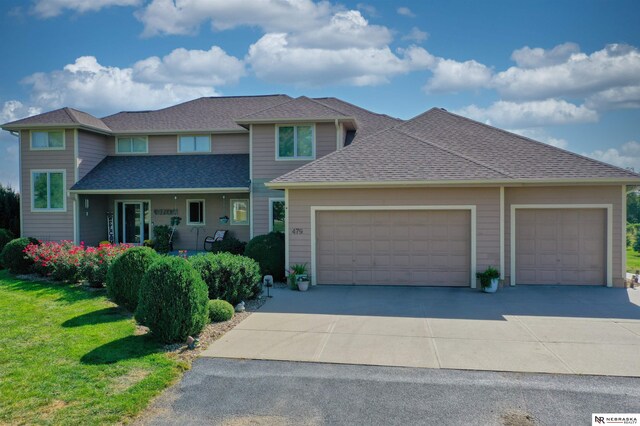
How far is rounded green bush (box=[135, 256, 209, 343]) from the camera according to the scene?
290 inches

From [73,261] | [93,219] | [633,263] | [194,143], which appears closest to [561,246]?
[633,263]

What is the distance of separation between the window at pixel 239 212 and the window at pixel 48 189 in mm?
7217

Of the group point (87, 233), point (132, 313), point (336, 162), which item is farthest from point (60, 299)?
point (87, 233)

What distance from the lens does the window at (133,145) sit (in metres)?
21.0

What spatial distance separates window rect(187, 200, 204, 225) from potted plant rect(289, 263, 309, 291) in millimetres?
8753

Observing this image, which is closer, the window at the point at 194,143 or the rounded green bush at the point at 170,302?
the rounded green bush at the point at 170,302

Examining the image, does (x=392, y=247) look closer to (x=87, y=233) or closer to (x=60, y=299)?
(x=60, y=299)

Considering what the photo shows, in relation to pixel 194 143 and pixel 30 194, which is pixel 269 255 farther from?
pixel 30 194

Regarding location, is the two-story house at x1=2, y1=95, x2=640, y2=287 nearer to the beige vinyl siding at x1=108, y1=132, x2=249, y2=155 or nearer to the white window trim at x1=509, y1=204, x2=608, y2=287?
the white window trim at x1=509, y1=204, x2=608, y2=287

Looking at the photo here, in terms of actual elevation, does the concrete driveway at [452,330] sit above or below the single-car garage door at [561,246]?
below

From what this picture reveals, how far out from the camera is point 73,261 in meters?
13.2

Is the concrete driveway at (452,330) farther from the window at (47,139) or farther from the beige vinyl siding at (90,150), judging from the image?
the window at (47,139)

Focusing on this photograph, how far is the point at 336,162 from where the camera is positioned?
13.8 meters

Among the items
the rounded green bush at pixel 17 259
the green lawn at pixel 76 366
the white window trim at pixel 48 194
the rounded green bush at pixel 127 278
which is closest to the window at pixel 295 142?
the rounded green bush at pixel 127 278
